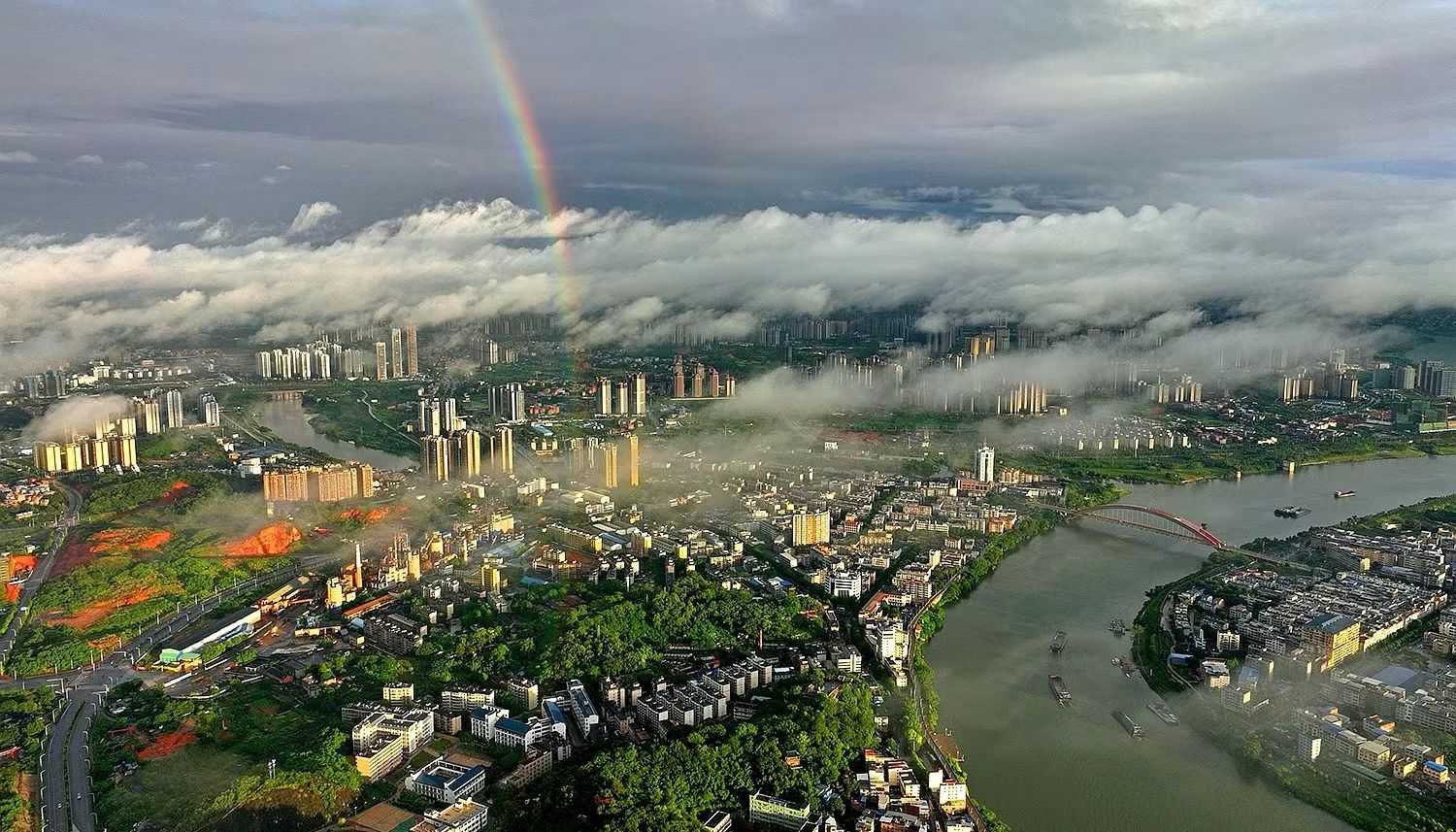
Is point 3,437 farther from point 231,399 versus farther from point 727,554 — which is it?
point 727,554

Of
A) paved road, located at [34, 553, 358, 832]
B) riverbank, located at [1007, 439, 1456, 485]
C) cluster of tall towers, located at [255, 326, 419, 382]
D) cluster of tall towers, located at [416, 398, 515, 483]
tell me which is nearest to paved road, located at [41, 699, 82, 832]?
paved road, located at [34, 553, 358, 832]

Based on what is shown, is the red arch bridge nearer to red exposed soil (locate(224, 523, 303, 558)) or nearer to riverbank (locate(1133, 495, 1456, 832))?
riverbank (locate(1133, 495, 1456, 832))

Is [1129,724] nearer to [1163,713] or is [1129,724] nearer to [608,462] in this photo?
[1163,713]

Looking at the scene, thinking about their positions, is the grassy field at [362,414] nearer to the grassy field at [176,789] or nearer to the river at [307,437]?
the river at [307,437]

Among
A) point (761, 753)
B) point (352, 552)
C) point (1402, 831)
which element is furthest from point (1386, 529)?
point (352, 552)

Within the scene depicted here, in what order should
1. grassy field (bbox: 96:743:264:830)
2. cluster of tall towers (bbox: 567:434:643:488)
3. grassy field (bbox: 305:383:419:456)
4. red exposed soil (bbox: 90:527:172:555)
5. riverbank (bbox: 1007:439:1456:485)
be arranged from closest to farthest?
1. grassy field (bbox: 96:743:264:830)
2. red exposed soil (bbox: 90:527:172:555)
3. cluster of tall towers (bbox: 567:434:643:488)
4. riverbank (bbox: 1007:439:1456:485)
5. grassy field (bbox: 305:383:419:456)

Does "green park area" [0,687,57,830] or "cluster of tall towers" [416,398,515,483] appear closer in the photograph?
"green park area" [0,687,57,830]

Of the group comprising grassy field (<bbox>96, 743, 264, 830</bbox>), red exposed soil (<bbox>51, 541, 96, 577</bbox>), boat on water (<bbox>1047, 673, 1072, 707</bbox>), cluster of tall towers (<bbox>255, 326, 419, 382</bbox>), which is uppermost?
cluster of tall towers (<bbox>255, 326, 419, 382</bbox>)
